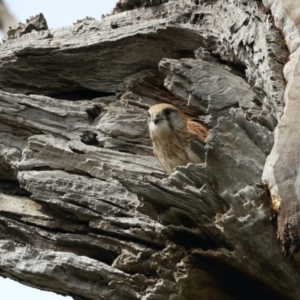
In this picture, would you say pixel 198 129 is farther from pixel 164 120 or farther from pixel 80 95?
pixel 80 95

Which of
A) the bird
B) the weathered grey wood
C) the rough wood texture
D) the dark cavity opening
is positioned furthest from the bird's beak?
the weathered grey wood

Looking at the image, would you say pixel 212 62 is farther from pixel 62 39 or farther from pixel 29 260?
pixel 29 260

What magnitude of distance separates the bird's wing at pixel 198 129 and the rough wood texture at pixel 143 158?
34 centimetres

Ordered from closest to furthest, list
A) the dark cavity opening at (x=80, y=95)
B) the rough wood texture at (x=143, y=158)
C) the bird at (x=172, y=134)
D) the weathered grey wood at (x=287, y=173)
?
the weathered grey wood at (x=287, y=173) < the rough wood texture at (x=143, y=158) < the bird at (x=172, y=134) < the dark cavity opening at (x=80, y=95)

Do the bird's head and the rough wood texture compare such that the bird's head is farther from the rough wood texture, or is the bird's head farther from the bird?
the rough wood texture

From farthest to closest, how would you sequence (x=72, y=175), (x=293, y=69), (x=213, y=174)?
(x=72, y=175) → (x=293, y=69) → (x=213, y=174)

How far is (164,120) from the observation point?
5.75m

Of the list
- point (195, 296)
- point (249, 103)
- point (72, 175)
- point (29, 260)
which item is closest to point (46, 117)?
point (72, 175)

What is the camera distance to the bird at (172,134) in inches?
226

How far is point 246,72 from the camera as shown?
5.43 metres

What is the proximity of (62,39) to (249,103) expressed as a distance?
177 centimetres

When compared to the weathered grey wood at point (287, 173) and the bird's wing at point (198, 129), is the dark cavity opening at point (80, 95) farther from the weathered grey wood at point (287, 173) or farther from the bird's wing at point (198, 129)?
the weathered grey wood at point (287, 173)

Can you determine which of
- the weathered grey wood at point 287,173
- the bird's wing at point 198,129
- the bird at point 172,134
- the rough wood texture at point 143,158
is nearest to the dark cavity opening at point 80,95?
the rough wood texture at point 143,158

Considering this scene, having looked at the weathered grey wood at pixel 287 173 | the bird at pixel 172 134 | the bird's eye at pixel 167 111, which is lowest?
the weathered grey wood at pixel 287 173
